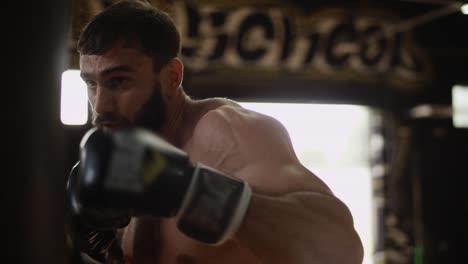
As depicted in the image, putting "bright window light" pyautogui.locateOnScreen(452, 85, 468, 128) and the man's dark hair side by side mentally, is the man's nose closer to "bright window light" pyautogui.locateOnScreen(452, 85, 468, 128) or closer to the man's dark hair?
the man's dark hair

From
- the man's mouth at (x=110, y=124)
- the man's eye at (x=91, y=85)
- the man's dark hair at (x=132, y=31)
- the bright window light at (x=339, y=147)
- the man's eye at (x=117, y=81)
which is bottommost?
the bright window light at (x=339, y=147)

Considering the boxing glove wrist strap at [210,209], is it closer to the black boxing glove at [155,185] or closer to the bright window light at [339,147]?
the black boxing glove at [155,185]

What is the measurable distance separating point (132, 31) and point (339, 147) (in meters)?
2.99

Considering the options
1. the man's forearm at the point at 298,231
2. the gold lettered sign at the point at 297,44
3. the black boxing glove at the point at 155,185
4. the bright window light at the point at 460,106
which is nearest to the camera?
the black boxing glove at the point at 155,185

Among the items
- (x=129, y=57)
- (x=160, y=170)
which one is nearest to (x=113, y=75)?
(x=129, y=57)

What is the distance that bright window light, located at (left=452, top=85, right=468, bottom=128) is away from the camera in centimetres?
402

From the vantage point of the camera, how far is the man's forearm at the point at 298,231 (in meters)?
0.78

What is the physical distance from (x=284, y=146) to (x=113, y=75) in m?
0.31

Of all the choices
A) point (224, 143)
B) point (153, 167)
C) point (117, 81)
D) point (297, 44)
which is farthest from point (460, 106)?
point (153, 167)

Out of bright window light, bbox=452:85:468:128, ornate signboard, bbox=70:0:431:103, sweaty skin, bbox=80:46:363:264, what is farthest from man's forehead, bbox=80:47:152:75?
bright window light, bbox=452:85:468:128

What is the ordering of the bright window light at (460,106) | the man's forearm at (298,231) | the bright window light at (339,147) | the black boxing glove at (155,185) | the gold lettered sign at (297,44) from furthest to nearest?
the bright window light at (460,106) < the bright window light at (339,147) < the gold lettered sign at (297,44) < the man's forearm at (298,231) < the black boxing glove at (155,185)

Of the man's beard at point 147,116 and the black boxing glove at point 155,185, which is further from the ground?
the man's beard at point 147,116

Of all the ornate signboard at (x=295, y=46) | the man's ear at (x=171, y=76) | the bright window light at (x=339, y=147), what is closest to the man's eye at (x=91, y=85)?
the man's ear at (x=171, y=76)

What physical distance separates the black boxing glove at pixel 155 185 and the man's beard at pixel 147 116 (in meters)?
0.16
